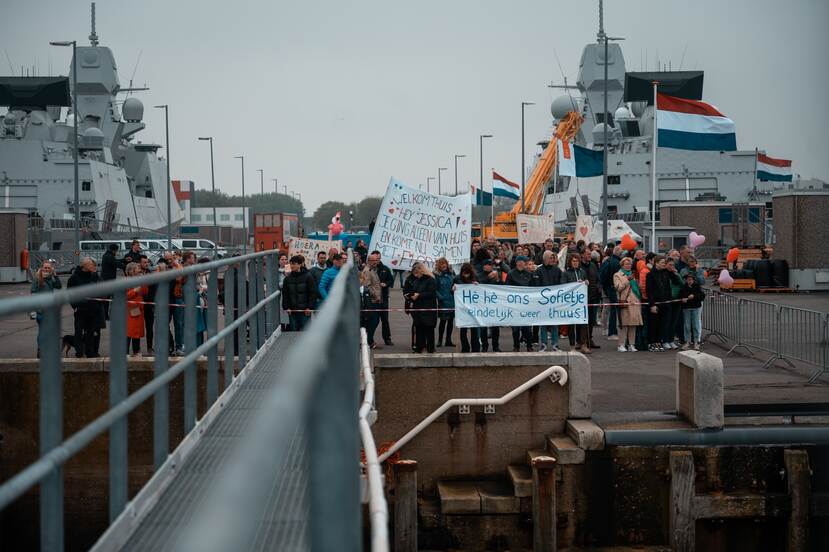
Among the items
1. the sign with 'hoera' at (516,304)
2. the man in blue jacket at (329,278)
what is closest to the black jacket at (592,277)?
the sign with 'hoera' at (516,304)

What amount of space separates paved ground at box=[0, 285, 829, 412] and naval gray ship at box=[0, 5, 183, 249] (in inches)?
1687

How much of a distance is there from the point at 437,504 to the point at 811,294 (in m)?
24.3

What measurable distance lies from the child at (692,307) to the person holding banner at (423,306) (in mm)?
5107

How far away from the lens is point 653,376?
58.4 ft

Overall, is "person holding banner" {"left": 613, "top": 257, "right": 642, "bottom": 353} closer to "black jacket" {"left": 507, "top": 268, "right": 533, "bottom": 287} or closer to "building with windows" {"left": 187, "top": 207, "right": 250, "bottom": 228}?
"black jacket" {"left": 507, "top": 268, "right": 533, "bottom": 287}

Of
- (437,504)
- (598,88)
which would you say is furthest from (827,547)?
(598,88)

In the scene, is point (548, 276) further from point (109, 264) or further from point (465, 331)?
point (109, 264)

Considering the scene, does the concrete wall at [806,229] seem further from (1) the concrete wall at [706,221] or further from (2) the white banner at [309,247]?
(2) the white banner at [309,247]

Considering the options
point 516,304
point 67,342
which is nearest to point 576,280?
point 516,304

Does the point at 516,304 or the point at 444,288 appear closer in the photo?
the point at 516,304

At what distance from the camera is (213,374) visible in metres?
7.83

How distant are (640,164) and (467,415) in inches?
2455

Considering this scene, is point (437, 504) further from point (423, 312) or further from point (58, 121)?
point (58, 121)

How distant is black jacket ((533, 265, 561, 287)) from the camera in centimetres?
1991
